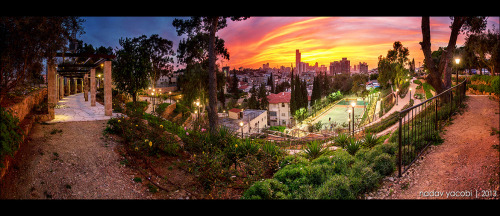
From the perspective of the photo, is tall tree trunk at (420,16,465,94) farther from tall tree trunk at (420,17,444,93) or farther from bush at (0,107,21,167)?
bush at (0,107,21,167)

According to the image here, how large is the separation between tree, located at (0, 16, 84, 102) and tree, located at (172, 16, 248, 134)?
436cm

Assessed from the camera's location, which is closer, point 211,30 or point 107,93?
point 107,93

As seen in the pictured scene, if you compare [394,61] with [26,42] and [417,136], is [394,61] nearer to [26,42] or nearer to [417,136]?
[417,136]

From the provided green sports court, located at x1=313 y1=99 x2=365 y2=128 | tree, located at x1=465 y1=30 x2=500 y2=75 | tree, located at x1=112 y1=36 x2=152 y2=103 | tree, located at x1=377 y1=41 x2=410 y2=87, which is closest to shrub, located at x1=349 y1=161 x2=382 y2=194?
tree, located at x1=112 y1=36 x2=152 y2=103

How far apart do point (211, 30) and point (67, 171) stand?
6.11 meters

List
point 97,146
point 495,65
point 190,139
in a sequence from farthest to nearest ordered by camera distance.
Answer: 1. point 495,65
2. point 190,139
3. point 97,146

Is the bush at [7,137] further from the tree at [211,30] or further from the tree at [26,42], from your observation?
the tree at [211,30]

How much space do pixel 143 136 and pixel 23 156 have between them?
1.96 metres

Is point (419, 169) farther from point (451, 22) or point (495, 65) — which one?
point (495, 65)

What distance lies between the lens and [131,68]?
1138 cm

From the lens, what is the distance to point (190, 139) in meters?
6.06

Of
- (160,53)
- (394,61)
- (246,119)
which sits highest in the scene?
(160,53)

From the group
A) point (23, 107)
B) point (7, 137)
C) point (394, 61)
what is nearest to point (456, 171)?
point (7, 137)
